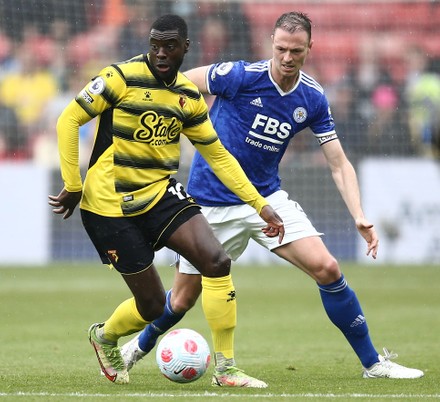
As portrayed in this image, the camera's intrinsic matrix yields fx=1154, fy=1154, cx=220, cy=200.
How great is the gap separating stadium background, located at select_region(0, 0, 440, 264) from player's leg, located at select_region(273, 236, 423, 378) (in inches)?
377

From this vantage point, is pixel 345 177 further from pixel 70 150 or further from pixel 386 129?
pixel 386 129

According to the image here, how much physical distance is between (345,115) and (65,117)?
1175 cm

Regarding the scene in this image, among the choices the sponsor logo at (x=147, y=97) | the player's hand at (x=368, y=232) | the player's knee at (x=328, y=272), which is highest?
the sponsor logo at (x=147, y=97)

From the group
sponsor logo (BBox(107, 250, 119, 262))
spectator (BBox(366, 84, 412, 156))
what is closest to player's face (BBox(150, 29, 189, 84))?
sponsor logo (BBox(107, 250, 119, 262))

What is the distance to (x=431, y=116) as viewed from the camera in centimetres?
1859

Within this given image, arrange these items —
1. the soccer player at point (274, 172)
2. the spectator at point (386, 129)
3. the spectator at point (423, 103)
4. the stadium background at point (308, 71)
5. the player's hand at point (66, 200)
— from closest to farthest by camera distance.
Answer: the player's hand at point (66, 200)
the soccer player at point (274, 172)
the stadium background at point (308, 71)
the spectator at point (386, 129)
the spectator at point (423, 103)

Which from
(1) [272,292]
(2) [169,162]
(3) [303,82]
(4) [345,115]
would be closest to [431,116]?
(4) [345,115]

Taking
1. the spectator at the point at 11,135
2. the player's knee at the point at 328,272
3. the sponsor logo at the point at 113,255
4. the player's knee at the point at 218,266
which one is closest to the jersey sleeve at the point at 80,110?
the sponsor logo at the point at 113,255

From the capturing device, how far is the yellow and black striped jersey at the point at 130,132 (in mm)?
7000

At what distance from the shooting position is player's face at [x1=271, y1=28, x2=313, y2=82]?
305 inches

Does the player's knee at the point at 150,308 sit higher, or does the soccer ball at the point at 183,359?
the player's knee at the point at 150,308

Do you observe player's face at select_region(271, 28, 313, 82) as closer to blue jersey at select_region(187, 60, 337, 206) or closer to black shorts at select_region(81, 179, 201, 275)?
blue jersey at select_region(187, 60, 337, 206)

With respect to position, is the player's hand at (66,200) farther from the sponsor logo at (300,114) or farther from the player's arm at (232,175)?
the sponsor logo at (300,114)

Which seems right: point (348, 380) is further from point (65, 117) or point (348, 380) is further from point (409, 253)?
point (409, 253)
